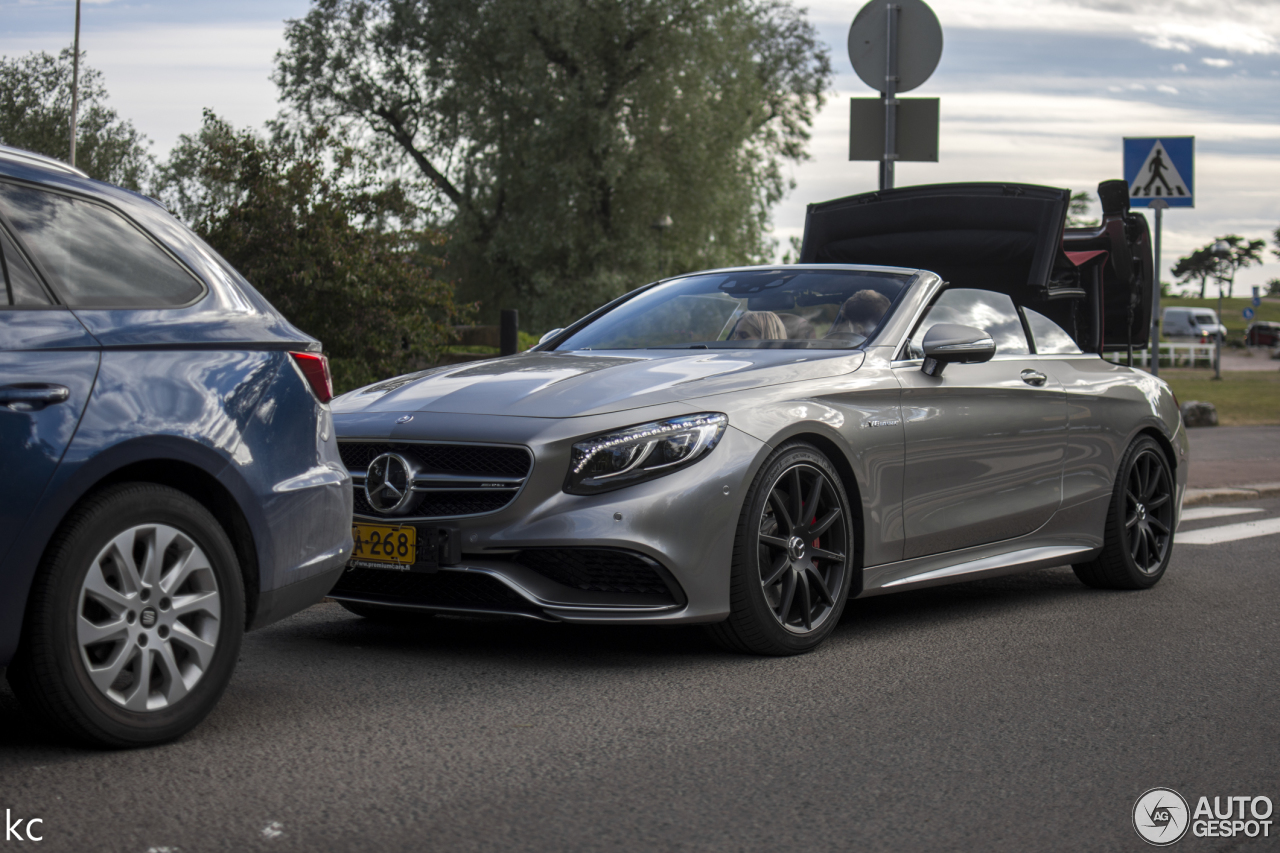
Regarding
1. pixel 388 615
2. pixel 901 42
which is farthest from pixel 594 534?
pixel 901 42

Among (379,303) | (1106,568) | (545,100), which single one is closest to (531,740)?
(1106,568)

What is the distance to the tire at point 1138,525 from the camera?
721 cm

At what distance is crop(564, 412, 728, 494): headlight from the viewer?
4.82 meters

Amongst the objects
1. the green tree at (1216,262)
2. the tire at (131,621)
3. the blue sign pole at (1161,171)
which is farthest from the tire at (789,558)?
the green tree at (1216,262)

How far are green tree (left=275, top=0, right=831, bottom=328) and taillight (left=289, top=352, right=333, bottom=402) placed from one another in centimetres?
2714

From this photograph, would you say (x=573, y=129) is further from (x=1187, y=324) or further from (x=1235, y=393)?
(x=1187, y=324)

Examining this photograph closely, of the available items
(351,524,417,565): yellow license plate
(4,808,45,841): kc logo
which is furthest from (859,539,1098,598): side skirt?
(4,808,45,841): kc logo

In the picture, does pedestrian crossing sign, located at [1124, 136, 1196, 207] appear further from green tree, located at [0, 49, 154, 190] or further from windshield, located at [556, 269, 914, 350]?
green tree, located at [0, 49, 154, 190]

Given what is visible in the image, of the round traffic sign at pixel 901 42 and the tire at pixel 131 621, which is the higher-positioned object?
the round traffic sign at pixel 901 42

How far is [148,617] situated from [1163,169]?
1110 cm

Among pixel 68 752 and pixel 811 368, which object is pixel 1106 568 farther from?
pixel 68 752

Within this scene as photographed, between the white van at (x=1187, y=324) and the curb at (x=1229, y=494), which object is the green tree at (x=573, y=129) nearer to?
the curb at (x=1229, y=494)

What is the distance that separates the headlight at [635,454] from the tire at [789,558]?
0.29 meters

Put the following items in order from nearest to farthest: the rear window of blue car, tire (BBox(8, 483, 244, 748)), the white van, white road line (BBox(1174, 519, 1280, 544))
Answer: tire (BBox(8, 483, 244, 748)) < the rear window of blue car < white road line (BBox(1174, 519, 1280, 544)) < the white van
